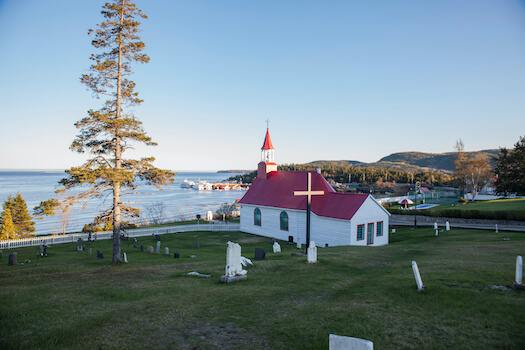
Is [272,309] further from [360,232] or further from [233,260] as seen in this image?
[360,232]

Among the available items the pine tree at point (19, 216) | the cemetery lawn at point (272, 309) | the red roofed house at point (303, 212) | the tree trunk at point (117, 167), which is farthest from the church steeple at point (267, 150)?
the pine tree at point (19, 216)

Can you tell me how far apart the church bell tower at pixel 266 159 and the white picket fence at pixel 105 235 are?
697cm

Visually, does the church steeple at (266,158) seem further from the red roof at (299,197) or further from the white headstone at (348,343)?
the white headstone at (348,343)

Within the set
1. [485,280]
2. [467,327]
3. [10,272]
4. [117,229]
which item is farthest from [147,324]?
[10,272]

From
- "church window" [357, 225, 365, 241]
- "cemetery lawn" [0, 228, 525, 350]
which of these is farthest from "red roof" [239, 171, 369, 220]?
"cemetery lawn" [0, 228, 525, 350]

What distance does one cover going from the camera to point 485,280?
9.54 m

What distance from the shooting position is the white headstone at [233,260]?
11766 millimetres

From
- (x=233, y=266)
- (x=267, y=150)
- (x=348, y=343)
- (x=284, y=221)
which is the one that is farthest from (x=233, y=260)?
(x=267, y=150)

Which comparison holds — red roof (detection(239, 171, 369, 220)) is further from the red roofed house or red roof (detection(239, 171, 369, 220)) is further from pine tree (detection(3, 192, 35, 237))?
pine tree (detection(3, 192, 35, 237))

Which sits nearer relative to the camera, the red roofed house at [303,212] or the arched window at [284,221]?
the red roofed house at [303,212]

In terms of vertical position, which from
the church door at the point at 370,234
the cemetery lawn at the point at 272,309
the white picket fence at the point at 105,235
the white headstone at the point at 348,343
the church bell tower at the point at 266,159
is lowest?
the white picket fence at the point at 105,235

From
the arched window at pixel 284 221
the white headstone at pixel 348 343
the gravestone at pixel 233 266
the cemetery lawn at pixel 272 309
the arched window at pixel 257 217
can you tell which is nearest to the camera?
the white headstone at pixel 348 343

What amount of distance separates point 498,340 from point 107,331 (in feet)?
26.6

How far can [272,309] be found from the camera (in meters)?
8.38
